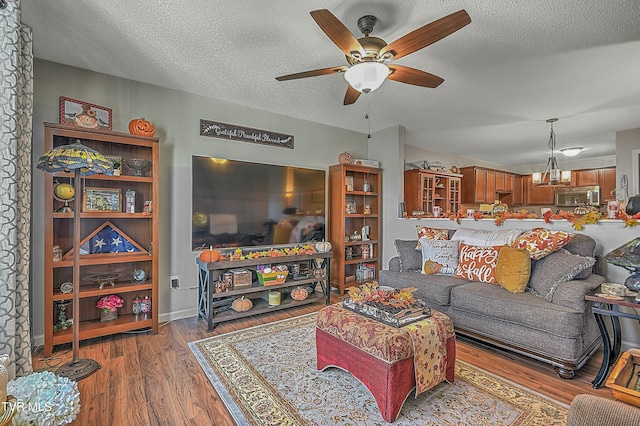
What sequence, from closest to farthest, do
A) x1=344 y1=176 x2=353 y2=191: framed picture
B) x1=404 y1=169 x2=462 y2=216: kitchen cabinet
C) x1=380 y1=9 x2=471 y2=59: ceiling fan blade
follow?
x1=380 y1=9 x2=471 y2=59: ceiling fan blade, x1=344 y1=176 x2=353 y2=191: framed picture, x1=404 y1=169 x2=462 y2=216: kitchen cabinet

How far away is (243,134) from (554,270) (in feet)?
11.1

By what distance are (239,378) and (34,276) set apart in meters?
2.06

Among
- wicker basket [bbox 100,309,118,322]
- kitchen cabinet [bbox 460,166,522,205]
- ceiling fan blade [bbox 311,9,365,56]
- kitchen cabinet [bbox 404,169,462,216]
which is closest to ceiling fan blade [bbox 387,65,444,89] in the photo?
ceiling fan blade [bbox 311,9,365,56]

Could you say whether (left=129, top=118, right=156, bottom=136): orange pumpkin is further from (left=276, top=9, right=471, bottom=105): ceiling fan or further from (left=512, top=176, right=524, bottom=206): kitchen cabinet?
(left=512, top=176, right=524, bottom=206): kitchen cabinet

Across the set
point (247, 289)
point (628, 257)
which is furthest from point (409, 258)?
point (628, 257)

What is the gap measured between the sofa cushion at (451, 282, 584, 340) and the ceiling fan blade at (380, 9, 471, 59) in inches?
78.0

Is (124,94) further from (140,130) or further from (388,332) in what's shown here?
(388,332)

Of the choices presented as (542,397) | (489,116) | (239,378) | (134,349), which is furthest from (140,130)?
(489,116)

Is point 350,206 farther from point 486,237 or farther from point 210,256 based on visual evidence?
point 210,256

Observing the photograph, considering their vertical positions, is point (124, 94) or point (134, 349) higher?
point (124, 94)

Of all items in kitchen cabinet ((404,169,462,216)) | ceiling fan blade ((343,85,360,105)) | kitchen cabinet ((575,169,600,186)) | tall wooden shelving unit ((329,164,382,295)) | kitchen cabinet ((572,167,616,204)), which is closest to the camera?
ceiling fan blade ((343,85,360,105))

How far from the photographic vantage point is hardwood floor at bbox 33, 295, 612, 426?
70.1 inches

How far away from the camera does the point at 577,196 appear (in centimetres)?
668

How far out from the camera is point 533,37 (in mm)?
2256
